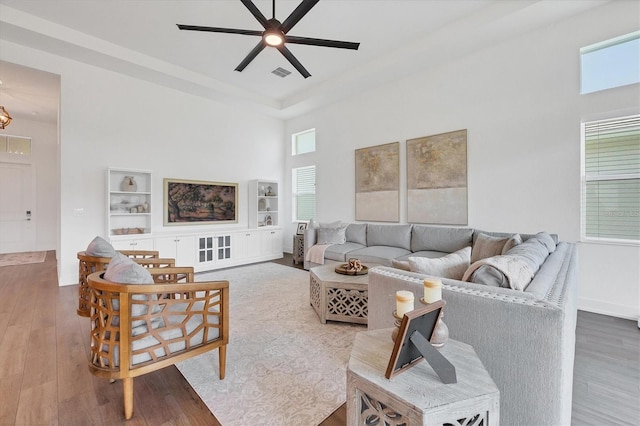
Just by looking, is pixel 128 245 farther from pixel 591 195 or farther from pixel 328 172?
pixel 591 195

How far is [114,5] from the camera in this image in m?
3.33

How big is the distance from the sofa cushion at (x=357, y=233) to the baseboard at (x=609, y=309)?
2993 mm

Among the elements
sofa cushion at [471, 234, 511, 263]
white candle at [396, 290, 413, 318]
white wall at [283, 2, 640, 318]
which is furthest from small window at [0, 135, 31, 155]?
sofa cushion at [471, 234, 511, 263]

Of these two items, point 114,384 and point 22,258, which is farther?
point 22,258

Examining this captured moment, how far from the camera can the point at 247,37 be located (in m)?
4.00

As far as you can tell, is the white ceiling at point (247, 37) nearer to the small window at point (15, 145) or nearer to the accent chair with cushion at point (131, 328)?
the small window at point (15, 145)

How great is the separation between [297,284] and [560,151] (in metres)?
3.96

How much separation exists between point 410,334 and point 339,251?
143 inches

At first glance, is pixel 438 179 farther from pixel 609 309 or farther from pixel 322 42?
pixel 322 42

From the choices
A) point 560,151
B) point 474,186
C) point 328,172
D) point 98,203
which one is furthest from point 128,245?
point 560,151

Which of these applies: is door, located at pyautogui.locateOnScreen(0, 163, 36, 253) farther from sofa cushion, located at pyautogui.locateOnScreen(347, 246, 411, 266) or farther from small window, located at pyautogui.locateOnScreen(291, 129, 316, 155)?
sofa cushion, located at pyautogui.locateOnScreen(347, 246, 411, 266)

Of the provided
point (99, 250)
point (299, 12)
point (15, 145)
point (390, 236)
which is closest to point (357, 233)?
point (390, 236)

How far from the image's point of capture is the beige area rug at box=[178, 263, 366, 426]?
164 centimetres

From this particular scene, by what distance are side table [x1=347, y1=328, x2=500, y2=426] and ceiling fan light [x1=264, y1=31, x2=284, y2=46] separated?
9.38 feet
